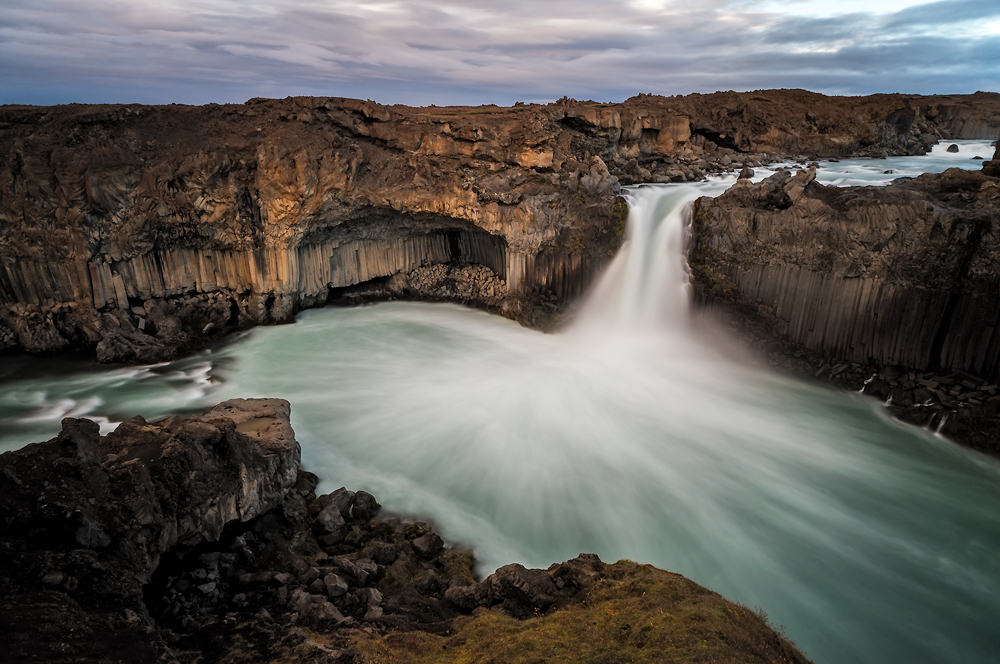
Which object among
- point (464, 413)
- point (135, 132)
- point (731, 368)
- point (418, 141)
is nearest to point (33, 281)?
point (135, 132)

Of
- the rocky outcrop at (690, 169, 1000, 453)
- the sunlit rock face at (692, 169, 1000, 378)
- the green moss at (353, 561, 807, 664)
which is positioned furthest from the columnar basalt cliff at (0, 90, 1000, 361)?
the green moss at (353, 561, 807, 664)

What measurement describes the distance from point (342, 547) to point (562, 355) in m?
8.62

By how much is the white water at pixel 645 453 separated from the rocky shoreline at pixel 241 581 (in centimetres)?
150

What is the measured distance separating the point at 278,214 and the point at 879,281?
1613cm

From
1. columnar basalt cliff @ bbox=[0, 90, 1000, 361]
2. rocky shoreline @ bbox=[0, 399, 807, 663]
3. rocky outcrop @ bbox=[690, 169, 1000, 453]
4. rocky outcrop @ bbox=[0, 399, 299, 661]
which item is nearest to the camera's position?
rocky outcrop @ bbox=[0, 399, 299, 661]

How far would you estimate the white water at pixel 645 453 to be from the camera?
7.66 m

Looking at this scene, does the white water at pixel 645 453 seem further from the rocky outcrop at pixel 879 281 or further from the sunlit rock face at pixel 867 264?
the sunlit rock face at pixel 867 264

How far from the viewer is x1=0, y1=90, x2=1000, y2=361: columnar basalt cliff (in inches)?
574

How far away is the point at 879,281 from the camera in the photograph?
40.9 feet

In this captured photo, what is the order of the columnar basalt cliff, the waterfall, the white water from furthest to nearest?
the waterfall → the columnar basalt cliff → the white water

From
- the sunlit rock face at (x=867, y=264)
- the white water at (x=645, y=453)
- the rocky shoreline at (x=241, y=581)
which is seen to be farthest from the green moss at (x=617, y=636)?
the sunlit rock face at (x=867, y=264)

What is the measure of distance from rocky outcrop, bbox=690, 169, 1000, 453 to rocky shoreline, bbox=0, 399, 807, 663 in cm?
943

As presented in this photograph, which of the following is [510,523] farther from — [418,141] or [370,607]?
[418,141]

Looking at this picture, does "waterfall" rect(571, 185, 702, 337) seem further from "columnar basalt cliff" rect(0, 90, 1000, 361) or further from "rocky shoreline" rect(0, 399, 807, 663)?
"rocky shoreline" rect(0, 399, 807, 663)
